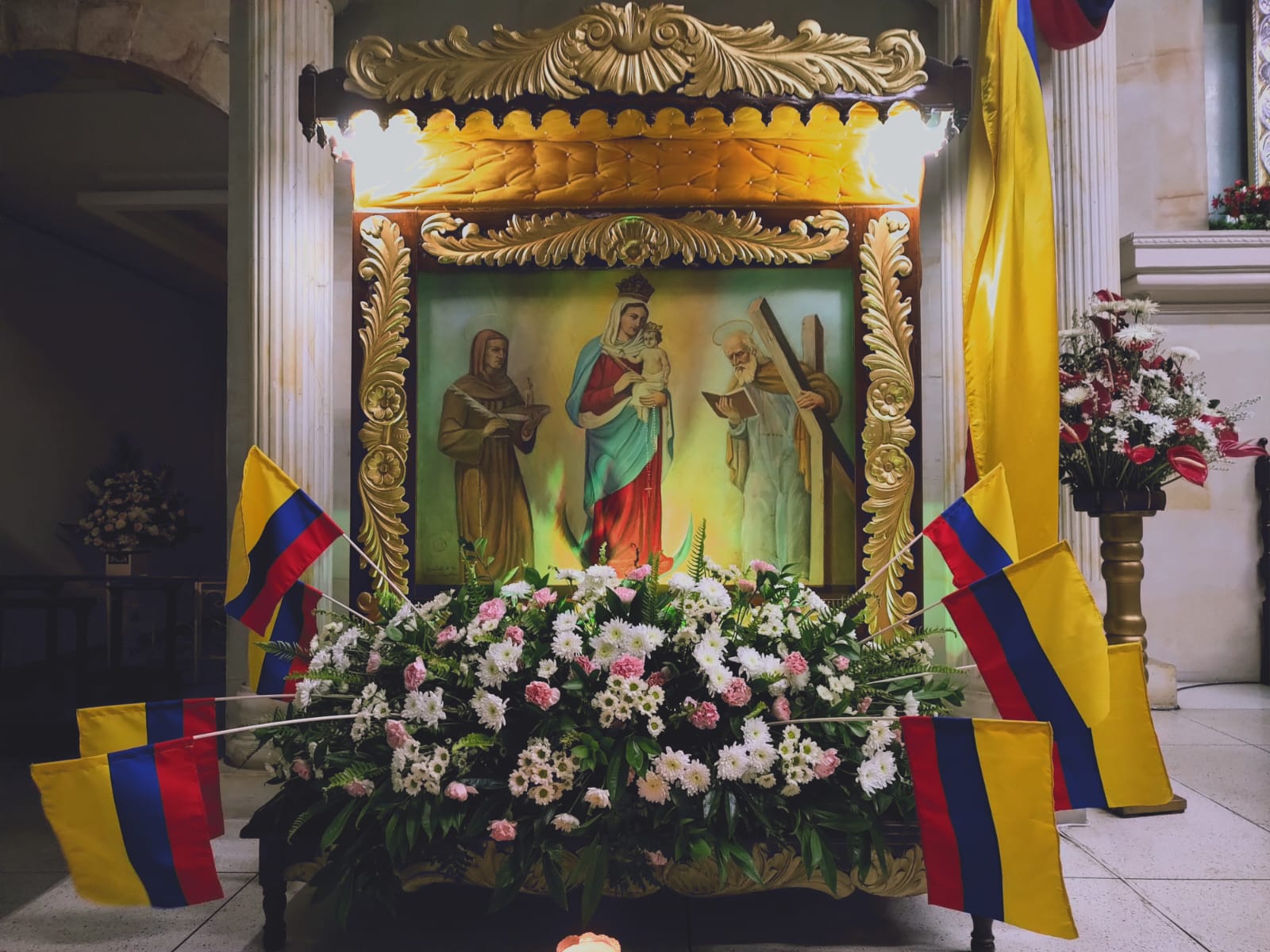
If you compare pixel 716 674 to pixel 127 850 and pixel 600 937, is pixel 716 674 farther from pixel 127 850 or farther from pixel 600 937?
pixel 127 850

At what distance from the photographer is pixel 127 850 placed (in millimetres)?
2496

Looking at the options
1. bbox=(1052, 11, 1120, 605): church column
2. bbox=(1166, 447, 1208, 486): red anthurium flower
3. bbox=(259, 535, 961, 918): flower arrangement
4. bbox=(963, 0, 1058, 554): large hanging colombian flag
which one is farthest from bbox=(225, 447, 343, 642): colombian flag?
bbox=(1052, 11, 1120, 605): church column

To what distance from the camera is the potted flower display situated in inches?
166

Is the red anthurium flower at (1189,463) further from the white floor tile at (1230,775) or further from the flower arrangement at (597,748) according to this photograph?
the flower arrangement at (597,748)

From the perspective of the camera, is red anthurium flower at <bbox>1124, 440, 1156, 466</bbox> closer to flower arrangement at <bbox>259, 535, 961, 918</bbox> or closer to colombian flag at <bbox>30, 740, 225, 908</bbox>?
flower arrangement at <bbox>259, 535, 961, 918</bbox>

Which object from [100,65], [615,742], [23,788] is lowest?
[23,788]

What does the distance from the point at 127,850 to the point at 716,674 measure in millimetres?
1587

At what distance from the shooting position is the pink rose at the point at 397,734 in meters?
2.73

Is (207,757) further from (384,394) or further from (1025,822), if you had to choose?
(384,394)

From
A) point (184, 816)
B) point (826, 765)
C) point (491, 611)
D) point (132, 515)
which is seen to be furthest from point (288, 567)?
point (132, 515)

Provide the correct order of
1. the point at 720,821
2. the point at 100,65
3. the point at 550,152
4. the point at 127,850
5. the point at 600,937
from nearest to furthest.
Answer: the point at 600,937
the point at 127,850
the point at 720,821
the point at 550,152
the point at 100,65

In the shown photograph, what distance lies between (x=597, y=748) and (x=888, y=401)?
2970 millimetres

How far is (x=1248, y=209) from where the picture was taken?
704 cm

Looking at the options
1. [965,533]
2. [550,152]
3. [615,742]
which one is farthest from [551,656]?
[550,152]
